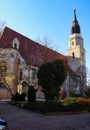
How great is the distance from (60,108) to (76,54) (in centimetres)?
4386

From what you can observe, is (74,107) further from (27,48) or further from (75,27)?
(75,27)

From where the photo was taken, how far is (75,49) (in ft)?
207

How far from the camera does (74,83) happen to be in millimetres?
57531

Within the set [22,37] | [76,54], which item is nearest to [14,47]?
[22,37]

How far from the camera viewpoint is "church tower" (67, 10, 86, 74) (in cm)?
6153

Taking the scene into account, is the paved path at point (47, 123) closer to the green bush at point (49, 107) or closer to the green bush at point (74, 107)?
the green bush at point (49, 107)

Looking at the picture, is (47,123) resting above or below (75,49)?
below

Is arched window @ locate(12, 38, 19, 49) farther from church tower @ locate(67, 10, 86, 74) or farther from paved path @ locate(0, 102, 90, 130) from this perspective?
paved path @ locate(0, 102, 90, 130)

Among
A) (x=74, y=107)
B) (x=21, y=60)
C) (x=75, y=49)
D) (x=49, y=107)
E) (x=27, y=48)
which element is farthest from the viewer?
(x=75, y=49)

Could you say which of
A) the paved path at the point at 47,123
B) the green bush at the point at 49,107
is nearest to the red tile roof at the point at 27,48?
the green bush at the point at 49,107

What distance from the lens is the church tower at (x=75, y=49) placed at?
2422 inches

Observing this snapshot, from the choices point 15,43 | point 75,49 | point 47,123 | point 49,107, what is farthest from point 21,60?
point 47,123

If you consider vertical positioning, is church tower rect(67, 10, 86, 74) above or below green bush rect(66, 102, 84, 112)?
above

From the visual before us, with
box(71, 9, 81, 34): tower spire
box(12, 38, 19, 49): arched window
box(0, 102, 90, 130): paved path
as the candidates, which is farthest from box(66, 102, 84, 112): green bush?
box(71, 9, 81, 34): tower spire
